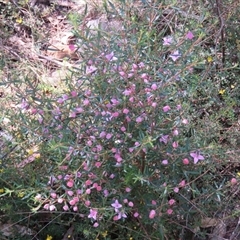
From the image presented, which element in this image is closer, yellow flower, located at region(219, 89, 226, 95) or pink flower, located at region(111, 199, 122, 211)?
pink flower, located at region(111, 199, 122, 211)

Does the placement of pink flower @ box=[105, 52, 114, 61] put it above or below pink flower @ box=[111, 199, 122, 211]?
above

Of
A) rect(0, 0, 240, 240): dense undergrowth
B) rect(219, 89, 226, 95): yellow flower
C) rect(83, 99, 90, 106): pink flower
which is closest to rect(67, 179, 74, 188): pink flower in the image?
rect(0, 0, 240, 240): dense undergrowth

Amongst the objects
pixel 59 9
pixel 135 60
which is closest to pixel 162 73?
pixel 135 60

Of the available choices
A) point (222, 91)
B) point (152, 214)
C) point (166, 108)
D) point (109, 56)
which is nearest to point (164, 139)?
point (166, 108)

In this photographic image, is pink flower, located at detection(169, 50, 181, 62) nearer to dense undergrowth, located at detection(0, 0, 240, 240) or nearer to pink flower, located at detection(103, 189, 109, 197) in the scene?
dense undergrowth, located at detection(0, 0, 240, 240)


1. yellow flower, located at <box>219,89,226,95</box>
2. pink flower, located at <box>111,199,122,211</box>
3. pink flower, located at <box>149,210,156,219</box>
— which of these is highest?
pink flower, located at <box>111,199,122,211</box>

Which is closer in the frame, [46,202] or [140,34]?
[140,34]

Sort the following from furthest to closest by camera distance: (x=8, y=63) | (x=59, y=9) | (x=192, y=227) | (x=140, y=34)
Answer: (x=59, y=9)
(x=8, y=63)
(x=192, y=227)
(x=140, y=34)

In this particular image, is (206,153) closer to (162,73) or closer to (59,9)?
(162,73)

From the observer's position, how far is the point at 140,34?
77.0 inches

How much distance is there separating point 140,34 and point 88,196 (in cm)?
72

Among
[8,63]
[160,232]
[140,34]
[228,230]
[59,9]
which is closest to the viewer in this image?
[140,34]

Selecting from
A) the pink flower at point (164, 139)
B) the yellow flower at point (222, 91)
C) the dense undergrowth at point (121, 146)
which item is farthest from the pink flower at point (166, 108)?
the yellow flower at point (222, 91)

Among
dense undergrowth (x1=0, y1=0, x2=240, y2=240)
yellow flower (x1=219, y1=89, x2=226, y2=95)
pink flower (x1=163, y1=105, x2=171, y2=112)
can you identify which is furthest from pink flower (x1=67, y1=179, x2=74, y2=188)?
yellow flower (x1=219, y1=89, x2=226, y2=95)
